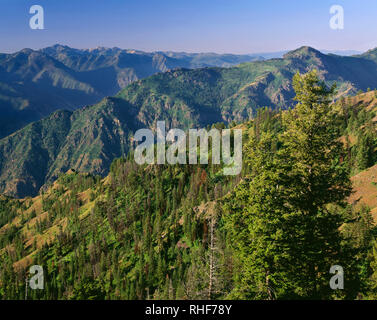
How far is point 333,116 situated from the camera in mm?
36500

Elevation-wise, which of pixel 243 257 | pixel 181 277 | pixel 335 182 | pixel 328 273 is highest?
pixel 335 182

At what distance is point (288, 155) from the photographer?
1352 inches

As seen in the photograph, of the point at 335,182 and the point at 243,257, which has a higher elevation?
the point at 335,182

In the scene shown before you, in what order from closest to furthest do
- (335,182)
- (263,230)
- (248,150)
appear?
(263,230), (248,150), (335,182)

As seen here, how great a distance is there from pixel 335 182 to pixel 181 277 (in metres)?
168

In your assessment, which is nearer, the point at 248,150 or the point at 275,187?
the point at 275,187

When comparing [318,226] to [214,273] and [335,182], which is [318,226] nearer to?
[335,182]

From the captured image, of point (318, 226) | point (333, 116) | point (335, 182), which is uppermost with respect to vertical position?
point (333, 116)

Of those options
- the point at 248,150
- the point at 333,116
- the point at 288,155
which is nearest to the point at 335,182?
the point at 288,155

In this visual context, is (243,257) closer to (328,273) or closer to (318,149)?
(328,273)
